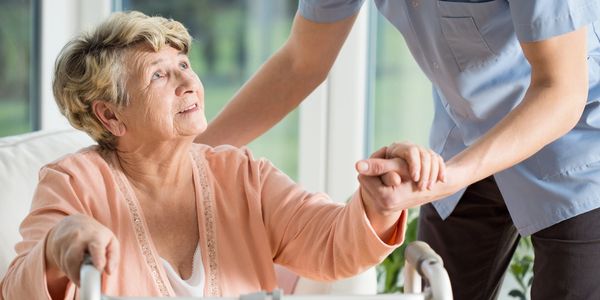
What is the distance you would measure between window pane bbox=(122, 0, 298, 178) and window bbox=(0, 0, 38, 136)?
423mm

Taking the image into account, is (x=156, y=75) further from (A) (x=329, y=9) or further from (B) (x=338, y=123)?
(B) (x=338, y=123)

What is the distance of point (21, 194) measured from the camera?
7.34 ft

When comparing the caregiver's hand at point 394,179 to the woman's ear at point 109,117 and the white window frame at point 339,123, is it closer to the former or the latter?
the woman's ear at point 109,117

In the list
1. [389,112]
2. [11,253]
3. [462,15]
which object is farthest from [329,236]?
[389,112]

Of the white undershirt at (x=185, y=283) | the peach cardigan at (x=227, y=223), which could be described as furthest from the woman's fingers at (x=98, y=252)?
the white undershirt at (x=185, y=283)

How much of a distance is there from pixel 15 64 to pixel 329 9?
183cm

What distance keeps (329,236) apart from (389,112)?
1.65m

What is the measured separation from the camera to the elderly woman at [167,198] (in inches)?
72.1

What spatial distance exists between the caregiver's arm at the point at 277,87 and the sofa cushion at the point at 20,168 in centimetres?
40

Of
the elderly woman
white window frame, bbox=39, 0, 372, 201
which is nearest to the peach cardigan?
the elderly woman

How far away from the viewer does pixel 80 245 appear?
58.1 inches

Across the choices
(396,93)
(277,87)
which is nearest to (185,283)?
(277,87)

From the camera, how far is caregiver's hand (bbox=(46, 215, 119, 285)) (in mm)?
1457

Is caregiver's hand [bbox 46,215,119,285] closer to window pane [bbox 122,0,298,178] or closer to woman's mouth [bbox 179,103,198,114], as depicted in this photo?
woman's mouth [bbox 179,103,198,114]
